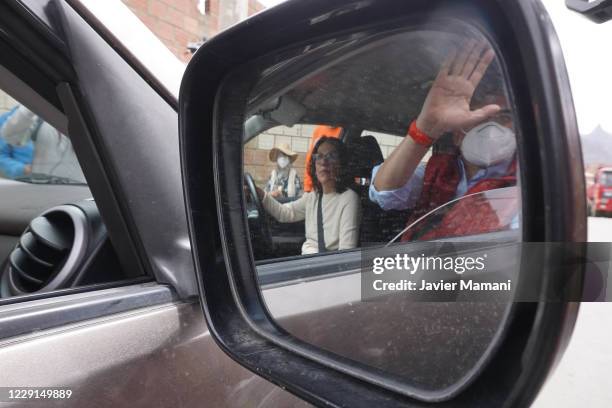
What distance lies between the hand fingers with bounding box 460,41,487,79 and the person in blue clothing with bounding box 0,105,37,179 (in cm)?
290

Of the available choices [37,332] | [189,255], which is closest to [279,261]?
[189,255]

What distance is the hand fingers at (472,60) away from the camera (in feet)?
2.69

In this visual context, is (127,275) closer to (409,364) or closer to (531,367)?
(409,364)

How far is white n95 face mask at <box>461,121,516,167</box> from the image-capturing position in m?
0.78

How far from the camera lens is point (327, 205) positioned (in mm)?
1367

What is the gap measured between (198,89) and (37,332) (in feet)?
2.28

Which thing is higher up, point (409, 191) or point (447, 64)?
point (447, 64)

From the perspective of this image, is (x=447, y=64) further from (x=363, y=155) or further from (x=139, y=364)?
(x=139, y=364)

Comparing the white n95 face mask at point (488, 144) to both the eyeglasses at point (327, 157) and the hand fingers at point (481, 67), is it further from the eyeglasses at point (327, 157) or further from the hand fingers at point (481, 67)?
the eyeglasses at point (327, 157)

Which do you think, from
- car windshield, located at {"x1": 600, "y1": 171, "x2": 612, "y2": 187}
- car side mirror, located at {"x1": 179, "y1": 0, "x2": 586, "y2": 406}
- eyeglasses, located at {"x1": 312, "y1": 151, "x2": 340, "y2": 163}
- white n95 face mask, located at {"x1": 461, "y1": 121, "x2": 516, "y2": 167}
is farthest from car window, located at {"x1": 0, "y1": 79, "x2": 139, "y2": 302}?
car windshield, located at {"x1": 600, "y1": 171, "x2": 612, "y2": 187}

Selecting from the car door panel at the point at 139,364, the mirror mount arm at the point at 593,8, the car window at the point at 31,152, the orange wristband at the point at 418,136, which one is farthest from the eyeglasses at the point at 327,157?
the car window at the point at 31,152

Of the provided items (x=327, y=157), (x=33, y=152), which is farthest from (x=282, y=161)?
(x=33, y=152)

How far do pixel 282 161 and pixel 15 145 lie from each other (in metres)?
2.75

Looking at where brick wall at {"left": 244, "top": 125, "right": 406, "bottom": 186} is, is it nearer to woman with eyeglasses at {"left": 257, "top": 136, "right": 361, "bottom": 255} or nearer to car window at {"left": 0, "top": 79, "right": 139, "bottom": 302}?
woman with eyeglasses at {"left": 257, "top": 136, "right": 361, "bottom": 255}
